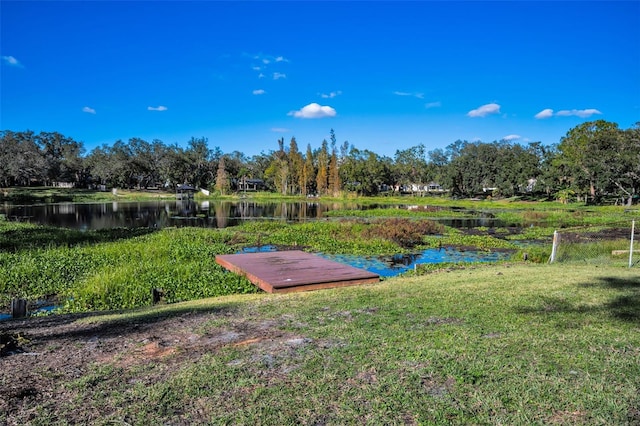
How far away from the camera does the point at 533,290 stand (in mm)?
7496

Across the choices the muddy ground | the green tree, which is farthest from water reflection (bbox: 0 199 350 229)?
the green tree

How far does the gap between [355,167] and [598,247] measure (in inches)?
2682

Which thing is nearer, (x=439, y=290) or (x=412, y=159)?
(x=439, y=290)

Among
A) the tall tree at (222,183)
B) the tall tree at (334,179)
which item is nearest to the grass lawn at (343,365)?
the tall tree at (334,179)

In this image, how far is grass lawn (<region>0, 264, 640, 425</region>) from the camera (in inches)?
133

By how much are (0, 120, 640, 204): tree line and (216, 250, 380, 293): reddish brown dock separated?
4743cm

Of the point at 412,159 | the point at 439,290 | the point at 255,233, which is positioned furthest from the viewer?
the point at 412,159

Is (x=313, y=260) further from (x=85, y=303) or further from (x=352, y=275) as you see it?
(x=85, y=303)

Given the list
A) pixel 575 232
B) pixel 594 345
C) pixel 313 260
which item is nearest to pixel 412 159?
pixel 575 232

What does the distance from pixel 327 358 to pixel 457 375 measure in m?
1.29

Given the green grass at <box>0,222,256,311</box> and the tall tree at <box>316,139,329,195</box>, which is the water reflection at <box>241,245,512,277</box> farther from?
the tall tree at <box>316,139,329,195</box>

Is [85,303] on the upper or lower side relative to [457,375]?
lower

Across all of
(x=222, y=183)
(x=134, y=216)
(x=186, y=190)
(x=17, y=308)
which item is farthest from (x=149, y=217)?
(x=186, y=190)

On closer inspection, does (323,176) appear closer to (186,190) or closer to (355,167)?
(355,167)
